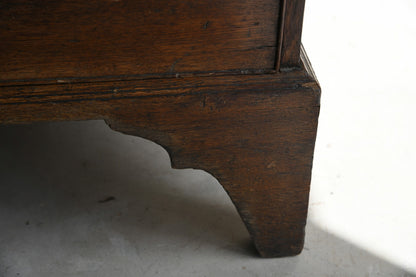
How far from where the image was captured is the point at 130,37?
1.17 metres

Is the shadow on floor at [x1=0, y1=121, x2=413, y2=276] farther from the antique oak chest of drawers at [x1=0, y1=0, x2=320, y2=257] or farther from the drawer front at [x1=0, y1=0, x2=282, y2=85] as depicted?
the drawer front at [x1=0, y1=0, x2=282, y2=85]

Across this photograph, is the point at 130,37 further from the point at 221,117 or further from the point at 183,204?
the point at 183,204

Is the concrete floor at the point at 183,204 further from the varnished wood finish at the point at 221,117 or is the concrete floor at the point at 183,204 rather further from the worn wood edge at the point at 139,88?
the worn wood edge at the point at 139,88

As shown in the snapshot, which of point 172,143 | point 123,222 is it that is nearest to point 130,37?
point 172,143

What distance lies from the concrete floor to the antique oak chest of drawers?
0.29m

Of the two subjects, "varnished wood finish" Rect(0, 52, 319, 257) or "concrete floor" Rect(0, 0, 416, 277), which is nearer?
"varnished wood finish" Rect(0, 52, 319, 257)

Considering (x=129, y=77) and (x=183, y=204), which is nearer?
(x=129, y=77)

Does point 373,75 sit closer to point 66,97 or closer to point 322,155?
point 322,155

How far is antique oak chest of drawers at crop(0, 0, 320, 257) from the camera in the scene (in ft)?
3.76

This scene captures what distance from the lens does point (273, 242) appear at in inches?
58.1

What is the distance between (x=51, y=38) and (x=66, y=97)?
0.44 ft

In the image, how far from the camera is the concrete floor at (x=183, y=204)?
4.90 feet

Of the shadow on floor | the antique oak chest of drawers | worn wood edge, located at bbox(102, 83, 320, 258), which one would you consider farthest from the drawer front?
the shadow on floor

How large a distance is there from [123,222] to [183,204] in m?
0.20
